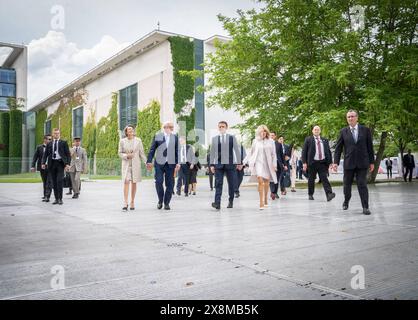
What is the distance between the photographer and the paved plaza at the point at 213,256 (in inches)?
120

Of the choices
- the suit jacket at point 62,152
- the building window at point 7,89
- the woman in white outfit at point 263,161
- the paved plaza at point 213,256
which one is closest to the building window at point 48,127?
the building window at point 7,89

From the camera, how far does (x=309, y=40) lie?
1767cm

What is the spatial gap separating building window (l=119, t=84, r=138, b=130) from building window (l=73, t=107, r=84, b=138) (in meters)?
12.4

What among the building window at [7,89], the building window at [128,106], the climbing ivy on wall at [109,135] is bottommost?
the climbing ivy on wall at [109,135]

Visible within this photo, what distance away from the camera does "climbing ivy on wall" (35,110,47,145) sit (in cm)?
6662

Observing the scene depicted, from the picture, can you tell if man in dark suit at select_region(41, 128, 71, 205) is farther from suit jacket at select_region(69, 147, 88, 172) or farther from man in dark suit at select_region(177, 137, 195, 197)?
man in dark suit at select_region(177, 137, 195, 197)

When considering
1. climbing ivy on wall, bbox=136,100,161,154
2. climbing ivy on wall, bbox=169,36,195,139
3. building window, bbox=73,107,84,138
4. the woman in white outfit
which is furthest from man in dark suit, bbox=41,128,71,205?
building window, bbox=73,107,84,138

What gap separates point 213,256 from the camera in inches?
165

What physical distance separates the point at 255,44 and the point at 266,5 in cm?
199

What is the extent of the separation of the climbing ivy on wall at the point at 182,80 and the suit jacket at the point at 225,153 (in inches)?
995

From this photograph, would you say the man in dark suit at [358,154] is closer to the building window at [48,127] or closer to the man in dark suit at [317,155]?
the man in dark suit at [317,155]

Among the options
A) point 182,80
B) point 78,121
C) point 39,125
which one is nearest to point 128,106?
point 182,80

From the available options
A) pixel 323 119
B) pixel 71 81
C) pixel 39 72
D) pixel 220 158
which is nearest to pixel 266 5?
pixel 323 119
